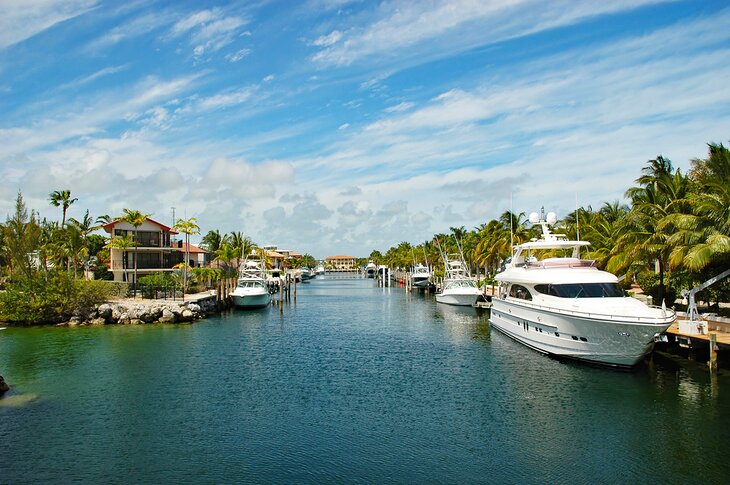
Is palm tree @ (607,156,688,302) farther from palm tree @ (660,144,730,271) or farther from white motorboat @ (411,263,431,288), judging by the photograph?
white motorboat @ (411,263,431,288)

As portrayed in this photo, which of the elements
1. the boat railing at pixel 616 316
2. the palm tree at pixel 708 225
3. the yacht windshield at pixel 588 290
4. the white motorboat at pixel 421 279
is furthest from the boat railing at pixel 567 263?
the white motorboat at pixel 421 279

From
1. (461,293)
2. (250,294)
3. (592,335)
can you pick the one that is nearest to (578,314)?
(592,335)

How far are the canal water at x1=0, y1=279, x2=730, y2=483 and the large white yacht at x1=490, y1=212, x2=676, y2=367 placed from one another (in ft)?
3.22

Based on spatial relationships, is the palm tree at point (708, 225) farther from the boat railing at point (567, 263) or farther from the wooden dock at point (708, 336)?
the boat railing at point (567, 263)

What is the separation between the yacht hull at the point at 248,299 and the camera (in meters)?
62.4

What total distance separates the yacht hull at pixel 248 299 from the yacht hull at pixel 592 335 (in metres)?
38.4

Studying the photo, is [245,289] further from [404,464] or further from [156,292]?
[404,464]

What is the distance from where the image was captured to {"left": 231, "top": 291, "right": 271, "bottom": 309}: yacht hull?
205 ft


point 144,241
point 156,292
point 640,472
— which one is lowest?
point 640,472

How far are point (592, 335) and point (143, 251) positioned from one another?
55.1 meters

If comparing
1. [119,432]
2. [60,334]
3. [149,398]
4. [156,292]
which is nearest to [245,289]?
[156,292]

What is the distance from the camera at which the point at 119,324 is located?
148 feet

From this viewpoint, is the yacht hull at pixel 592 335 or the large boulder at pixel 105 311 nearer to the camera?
the yacht hull at pixel 592 335

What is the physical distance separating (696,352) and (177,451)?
2542 cm
